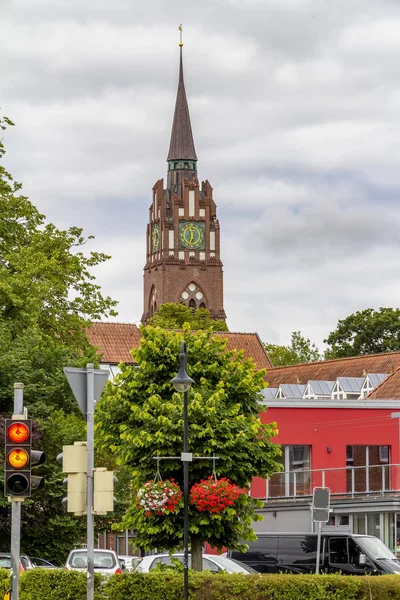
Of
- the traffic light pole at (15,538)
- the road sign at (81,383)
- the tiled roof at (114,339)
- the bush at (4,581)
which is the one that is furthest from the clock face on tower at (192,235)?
the traffic light pole at (15,538)

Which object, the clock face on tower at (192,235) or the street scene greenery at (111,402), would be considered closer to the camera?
the street scene greenery at (111,402)

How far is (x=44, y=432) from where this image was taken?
39.4 metres

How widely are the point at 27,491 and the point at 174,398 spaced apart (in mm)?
9911

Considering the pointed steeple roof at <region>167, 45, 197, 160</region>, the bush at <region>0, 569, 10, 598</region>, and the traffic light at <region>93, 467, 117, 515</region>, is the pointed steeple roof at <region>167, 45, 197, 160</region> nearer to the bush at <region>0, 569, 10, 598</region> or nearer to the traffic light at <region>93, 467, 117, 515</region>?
the bush at <region>0, 569, 10, 598</region>

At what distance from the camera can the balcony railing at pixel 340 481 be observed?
44.1 meters

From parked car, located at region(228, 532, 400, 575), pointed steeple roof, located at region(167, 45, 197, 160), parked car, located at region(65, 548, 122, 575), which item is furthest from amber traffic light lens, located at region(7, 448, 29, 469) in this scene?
pointed steeple roof, located at region(167, 45, 197, 160)

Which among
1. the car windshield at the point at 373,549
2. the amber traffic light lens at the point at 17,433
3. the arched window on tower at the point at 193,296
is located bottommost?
the car windshield at the point at 373,549

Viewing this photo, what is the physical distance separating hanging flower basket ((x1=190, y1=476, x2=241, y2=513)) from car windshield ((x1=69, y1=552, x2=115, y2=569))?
6.90 m

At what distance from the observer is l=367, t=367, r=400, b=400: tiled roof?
5838 centimetres

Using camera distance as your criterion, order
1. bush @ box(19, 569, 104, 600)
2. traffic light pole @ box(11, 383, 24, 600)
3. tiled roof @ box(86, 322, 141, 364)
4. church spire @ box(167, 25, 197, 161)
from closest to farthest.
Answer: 1. traffic light pole @ box(11, 383, 24, 600)
2. bush @ box(19, 569, 104, 600)
3. tiled roof @ box(86, 322, 141, 364)
4. church spire @ box(167, 25, 197, 161)

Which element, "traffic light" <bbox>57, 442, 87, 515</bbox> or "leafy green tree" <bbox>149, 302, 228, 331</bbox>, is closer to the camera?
"traffic light" <bbox>57, 442, 87, 515</bbox>

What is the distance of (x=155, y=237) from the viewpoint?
165 m

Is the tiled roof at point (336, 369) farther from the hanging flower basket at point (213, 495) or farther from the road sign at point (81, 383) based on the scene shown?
the road sign at point (81, 383)

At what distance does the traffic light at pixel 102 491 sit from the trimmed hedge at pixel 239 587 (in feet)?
14.7
